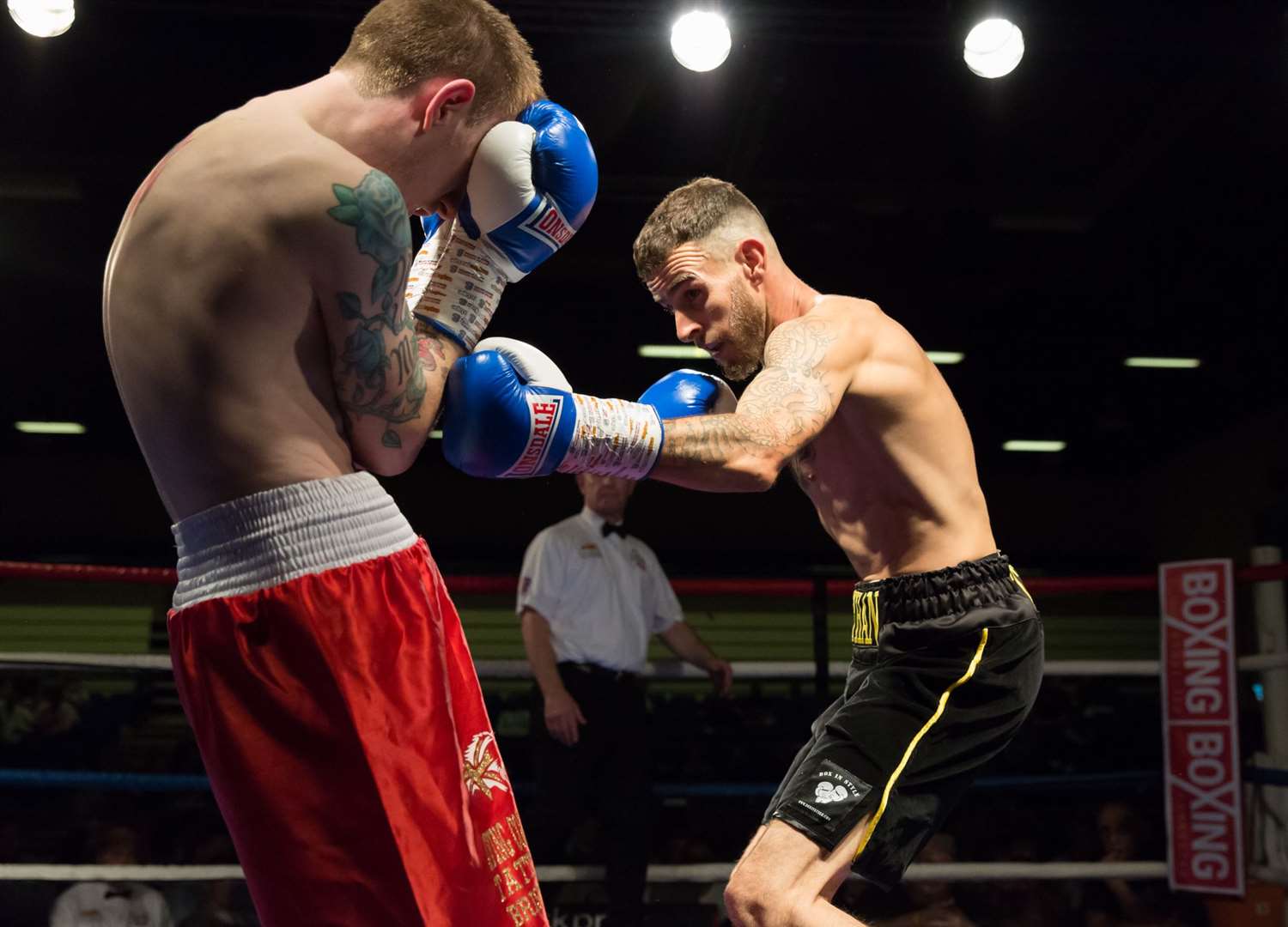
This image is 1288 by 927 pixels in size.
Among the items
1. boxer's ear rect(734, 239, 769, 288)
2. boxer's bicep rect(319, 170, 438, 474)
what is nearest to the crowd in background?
boxer's ear rect(734, 239, 769, 288)

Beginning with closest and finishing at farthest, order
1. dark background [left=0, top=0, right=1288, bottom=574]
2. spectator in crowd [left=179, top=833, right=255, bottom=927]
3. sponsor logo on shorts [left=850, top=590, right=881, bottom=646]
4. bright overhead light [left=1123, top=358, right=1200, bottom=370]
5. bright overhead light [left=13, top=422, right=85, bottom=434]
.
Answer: sponsor logo on shorts [left=850, top=590, right=881, bottom=646], spectator in crowd [left=179, top=833, right=255, bottom=927], dark background [left=0, top=0, right=1288, bottom=574], bright overhead light [left=1123, top=358, right=1200, bottom=370], bright overhead light [left=13, top=422, right=85, bottom=434]

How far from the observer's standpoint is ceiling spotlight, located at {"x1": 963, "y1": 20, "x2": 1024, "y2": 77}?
3930 mm

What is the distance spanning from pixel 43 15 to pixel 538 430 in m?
3.22

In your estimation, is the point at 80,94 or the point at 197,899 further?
the point at 80,94

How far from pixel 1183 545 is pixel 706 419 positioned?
1024 cm

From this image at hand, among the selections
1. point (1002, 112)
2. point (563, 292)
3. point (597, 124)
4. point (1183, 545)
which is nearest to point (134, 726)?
point (563, 292)

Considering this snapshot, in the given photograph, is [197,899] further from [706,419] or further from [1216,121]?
[1216,121]

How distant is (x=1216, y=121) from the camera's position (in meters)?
5.16

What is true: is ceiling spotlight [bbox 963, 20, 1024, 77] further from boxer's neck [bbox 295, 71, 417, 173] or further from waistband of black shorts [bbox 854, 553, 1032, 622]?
boxer's neck [bbox 295, 71, 417, 173]

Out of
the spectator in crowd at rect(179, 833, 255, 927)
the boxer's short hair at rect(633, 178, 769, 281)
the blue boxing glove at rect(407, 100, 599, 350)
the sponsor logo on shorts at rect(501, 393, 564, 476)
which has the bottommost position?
the spectator in crowd at rect(179, 833, 255, 927)

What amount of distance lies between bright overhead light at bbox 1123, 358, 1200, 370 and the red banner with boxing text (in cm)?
567

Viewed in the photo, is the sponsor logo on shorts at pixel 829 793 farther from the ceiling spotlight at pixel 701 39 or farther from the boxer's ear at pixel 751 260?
the ceiling spotlight at pixel 701 39

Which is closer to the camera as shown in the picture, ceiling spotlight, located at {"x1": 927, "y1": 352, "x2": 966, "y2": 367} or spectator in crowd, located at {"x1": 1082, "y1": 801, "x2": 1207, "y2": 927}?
spectator in crowd, located at {"x1": 1082, "y1": 801, "x2": 1207, "y2": 927}

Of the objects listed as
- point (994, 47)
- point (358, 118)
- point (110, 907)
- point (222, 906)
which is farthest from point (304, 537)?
point (994, 47)
